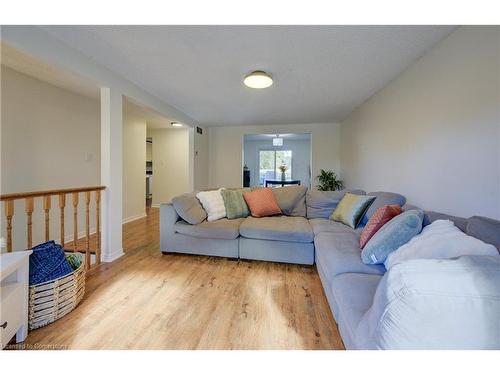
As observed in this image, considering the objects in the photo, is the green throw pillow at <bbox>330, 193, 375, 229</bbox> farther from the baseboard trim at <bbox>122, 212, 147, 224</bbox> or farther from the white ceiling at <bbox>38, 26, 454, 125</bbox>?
the baseboard trim at <bbox>122, 212, 147, 224</bbox>

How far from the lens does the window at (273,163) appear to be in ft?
28.9

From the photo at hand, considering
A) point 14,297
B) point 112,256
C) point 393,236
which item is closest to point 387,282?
point 393,236

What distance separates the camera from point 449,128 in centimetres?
172

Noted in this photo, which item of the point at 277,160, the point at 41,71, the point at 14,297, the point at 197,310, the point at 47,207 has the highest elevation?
the point at 41,71

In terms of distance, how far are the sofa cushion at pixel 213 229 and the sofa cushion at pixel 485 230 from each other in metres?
1.90

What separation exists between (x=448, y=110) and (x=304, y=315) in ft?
6.51

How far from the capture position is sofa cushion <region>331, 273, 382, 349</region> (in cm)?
95

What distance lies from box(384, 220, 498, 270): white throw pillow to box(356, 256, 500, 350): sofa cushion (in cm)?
29

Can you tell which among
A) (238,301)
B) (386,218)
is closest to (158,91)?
(238,301)

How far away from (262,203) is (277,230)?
590mm

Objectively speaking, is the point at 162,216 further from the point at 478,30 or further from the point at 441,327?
the point at 478,30

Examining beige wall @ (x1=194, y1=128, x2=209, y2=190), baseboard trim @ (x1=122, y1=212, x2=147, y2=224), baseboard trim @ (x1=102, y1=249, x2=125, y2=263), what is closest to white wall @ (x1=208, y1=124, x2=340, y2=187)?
beige wall @ (x1=194, y1=128, x2=209, y2=190)

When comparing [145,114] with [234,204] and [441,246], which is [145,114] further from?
[441,246]

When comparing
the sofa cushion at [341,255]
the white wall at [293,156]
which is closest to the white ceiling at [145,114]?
→ the sofa cushion at [341,255]
